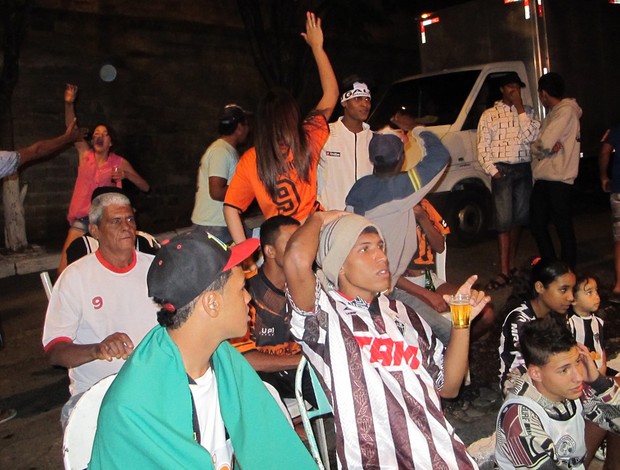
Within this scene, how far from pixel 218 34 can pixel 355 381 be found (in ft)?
43.4

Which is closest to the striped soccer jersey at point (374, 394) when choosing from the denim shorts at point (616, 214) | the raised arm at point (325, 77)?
the raised arm at point (325, 77)

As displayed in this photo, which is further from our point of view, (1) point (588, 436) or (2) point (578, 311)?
(2) point (578, 311)

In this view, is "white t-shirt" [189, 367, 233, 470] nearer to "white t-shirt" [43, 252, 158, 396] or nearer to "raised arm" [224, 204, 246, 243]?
"white t-shirt" [43, 252, 158, 396]

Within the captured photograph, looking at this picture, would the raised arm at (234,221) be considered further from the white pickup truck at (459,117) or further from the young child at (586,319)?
the white pickup truck at (459,117)

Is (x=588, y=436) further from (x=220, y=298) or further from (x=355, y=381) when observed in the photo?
(x=220, y=298)

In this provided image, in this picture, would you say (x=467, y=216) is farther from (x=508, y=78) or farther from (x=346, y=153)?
(x=346, y=153)

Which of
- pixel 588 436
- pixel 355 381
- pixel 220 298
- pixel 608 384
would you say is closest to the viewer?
pixel 220 298

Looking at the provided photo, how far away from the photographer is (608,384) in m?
3.40

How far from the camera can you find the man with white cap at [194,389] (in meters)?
2.04

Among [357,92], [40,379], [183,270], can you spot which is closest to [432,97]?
[357,92]

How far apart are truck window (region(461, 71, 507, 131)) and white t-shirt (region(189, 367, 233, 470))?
7.61 m

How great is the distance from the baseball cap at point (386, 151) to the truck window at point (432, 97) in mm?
5470

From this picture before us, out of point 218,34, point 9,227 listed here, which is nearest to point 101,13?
point 218,34

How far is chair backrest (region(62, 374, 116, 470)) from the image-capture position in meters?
2.41
